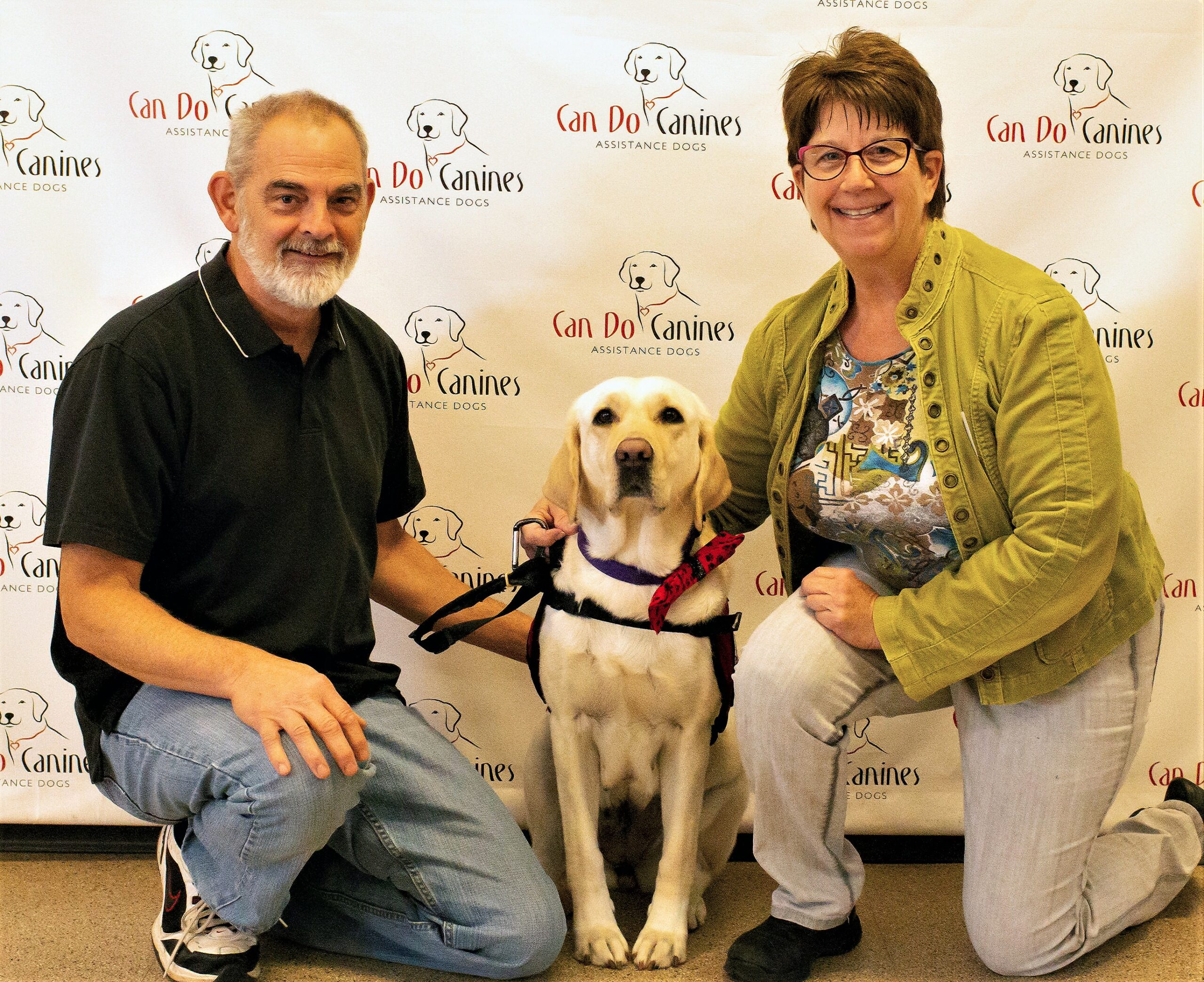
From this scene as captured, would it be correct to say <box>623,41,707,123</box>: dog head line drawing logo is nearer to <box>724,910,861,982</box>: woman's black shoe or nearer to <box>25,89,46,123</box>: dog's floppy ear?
<box>25,89,46,123</box>: dog's floppy ear

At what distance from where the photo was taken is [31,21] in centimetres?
242

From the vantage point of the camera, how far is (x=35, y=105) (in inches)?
96.6

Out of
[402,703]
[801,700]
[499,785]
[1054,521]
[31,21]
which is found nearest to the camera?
[1054,521]

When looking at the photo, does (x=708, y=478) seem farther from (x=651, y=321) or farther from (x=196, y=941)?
(x=196, y=941)

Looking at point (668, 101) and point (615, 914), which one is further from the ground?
point (668, 101)

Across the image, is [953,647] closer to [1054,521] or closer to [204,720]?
[1054,521]

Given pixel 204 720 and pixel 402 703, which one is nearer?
pixel 204 720

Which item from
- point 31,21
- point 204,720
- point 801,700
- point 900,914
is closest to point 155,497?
point 204,720

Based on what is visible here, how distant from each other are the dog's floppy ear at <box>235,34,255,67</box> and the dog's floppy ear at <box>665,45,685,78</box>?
3.18 feet

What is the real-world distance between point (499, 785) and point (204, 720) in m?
1.05

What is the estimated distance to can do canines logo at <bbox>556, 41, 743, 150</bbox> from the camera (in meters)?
2.45

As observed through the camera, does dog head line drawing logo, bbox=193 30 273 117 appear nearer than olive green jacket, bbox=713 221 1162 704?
No

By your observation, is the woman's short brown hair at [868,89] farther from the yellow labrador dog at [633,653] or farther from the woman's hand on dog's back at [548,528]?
the woman's hand on dog's back at [548,528]

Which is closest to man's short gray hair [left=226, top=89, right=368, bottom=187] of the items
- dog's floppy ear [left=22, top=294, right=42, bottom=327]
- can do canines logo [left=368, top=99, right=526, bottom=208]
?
can do canines logo [left=368, top=99, right=526, bottom=208]
